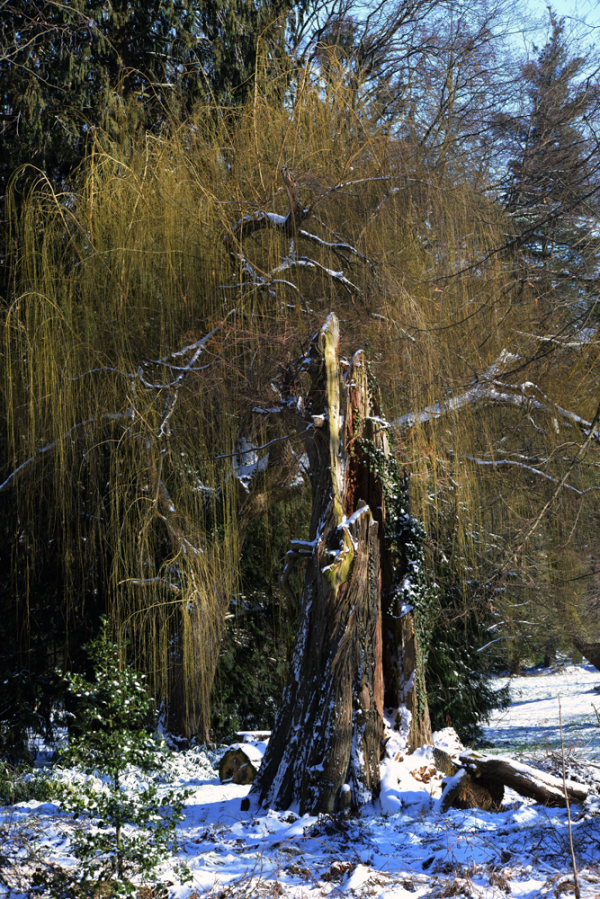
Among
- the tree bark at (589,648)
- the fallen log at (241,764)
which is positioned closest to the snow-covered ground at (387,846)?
the fallen log at (241,764)

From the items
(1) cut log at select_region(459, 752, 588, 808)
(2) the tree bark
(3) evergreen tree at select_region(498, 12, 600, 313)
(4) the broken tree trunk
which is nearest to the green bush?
(4) the broken tree trunk

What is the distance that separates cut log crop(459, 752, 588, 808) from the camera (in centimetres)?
506

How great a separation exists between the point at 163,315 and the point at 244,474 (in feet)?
5.70

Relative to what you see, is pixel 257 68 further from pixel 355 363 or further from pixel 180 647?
pixel 180 647

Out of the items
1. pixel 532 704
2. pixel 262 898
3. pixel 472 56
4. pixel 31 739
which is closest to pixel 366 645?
pixel 262 898

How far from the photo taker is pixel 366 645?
5480 mm

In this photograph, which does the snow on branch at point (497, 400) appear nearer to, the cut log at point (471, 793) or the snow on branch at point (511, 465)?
the snow on branch at point (511, 465)

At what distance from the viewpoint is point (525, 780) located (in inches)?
203

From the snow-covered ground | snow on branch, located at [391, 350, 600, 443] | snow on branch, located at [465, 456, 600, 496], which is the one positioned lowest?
the snow-covered ground

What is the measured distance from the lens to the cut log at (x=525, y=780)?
5059 mm

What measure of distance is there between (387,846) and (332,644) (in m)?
1.32

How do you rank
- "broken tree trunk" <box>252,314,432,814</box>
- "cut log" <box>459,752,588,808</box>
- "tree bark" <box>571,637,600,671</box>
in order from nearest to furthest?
"cut log" <box>459,752,588,808</box>, "broken tree trunk" <box>252,314,432,814</box>, "tree bark" <box>571,637,600,671</box>

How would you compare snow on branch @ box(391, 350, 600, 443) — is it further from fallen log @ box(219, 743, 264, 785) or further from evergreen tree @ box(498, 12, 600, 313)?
fallen log @ box(219, 743, 264, 785)

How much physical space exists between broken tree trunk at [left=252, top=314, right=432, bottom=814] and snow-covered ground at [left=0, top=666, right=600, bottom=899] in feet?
0.73
